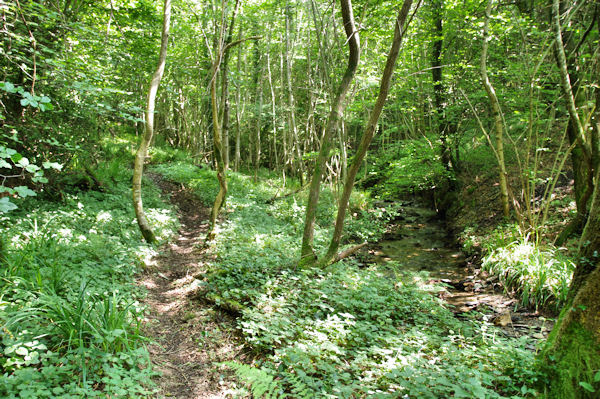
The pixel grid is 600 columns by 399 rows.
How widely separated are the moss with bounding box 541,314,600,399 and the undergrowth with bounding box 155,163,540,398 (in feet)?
0.51

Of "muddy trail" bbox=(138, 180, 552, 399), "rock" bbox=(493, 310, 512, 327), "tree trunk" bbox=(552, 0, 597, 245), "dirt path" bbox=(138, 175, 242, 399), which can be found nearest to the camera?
"dirt path" bbox=(138, 175, 242, 399)

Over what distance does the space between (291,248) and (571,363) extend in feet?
17.2

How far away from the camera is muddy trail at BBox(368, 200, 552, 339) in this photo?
579cm

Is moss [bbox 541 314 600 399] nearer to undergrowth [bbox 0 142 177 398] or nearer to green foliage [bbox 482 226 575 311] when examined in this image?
undergrowth [bbox 0 142 177 398]

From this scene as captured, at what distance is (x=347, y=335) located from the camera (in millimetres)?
3852

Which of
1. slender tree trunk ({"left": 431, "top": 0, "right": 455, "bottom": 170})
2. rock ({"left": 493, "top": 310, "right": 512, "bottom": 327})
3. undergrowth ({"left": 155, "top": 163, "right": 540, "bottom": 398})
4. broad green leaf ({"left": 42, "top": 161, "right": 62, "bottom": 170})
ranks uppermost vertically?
slender tree trunk ({"left": 431, "top": 0, "right": 455, "bottom": 170})

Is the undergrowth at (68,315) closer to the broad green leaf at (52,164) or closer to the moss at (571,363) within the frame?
the broad green leaf at (52,164)

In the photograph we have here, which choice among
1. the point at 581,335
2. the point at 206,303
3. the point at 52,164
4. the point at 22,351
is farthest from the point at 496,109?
the point at 22,351

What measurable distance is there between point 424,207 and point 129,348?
1502cm

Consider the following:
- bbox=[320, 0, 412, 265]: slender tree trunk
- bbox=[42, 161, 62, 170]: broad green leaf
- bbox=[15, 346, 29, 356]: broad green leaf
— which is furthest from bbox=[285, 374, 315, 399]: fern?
bbox=[320, 0, 412, 265]: slender tree trunk

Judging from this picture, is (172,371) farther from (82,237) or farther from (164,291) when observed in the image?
(82,237)

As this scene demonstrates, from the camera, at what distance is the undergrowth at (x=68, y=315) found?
2506 millimetres

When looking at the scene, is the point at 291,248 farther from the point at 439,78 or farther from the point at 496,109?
the point at 439,78

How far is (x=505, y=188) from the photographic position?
8.48 m
